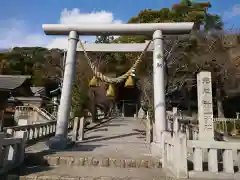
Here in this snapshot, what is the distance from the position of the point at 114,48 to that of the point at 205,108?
155 inches

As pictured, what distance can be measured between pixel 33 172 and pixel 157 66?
486cm

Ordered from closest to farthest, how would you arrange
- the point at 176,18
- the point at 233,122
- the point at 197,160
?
1. the point at 197,160
2. the point at 233,122
3. the point at 176,18

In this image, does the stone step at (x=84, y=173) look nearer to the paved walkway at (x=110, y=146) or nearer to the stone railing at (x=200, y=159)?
the stone railing at (x=200, y=159)

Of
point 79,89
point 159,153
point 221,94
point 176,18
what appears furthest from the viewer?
point 176,18

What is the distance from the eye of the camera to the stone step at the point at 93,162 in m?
4.83

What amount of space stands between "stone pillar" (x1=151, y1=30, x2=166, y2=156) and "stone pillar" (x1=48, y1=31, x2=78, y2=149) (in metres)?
2.98

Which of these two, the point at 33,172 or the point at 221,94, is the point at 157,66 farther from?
the point at 221,94

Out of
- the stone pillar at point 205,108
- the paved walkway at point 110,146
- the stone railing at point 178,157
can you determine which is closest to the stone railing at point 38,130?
the paved walkway at point 110,146

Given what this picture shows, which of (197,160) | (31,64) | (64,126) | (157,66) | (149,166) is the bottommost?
(149,166)

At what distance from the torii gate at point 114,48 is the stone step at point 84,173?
1788mm

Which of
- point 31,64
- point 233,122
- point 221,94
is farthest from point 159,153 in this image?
point 31,64

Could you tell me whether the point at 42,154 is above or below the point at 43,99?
below

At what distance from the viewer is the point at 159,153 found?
18.5 ft

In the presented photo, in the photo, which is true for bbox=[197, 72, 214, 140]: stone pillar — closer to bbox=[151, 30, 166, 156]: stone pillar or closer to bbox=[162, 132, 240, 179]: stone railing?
bbox=[151, 30, 166, 156]: stone pillar
